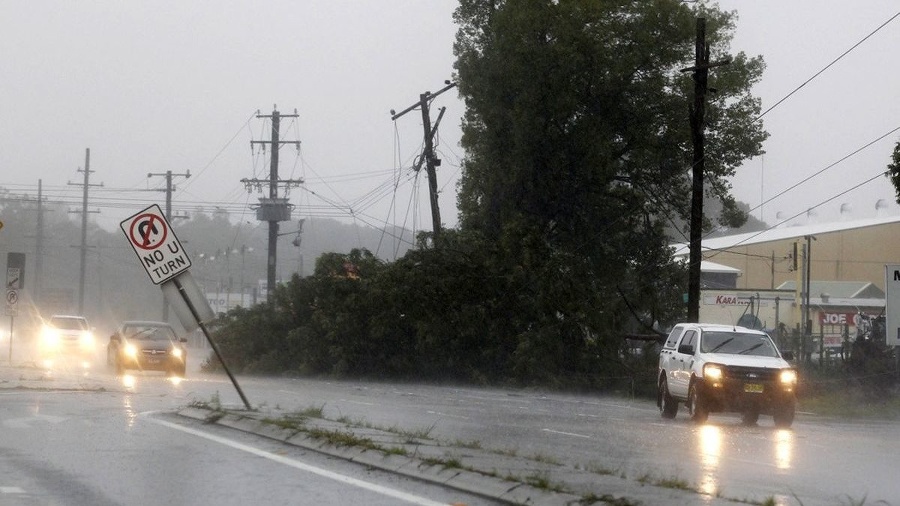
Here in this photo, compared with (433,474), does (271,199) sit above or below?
above

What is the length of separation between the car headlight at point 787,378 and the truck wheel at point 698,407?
55.0 inches

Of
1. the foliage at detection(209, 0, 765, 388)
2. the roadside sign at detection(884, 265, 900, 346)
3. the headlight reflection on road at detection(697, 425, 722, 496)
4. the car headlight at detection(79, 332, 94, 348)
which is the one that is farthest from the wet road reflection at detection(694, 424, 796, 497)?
the car headlight at detection(79, 332, 94, 348)

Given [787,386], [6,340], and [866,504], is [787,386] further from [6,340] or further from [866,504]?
[6,340]

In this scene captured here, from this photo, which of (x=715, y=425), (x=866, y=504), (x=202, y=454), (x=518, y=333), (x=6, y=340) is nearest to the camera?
(x=866, y=504)

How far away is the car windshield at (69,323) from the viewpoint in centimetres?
5335

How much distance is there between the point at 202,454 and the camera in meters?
13.9

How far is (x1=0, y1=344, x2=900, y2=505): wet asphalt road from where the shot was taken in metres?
11.1

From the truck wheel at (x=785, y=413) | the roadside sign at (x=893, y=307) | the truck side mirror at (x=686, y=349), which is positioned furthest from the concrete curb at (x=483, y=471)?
the truck side mirror at (x=686, y=349)

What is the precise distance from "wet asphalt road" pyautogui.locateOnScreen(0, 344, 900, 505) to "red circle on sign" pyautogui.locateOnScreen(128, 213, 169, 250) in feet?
7.80

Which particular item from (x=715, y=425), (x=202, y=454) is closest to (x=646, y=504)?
(x=202, y=454)

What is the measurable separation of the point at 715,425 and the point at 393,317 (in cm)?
2086

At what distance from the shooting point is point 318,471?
41.3 ft

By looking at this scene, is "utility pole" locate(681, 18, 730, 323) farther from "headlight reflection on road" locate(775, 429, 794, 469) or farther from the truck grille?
"headlight reflection on road" locate(775, 429, 794, 469)

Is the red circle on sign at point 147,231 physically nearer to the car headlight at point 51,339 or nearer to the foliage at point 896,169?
the foliage at point 896,169
